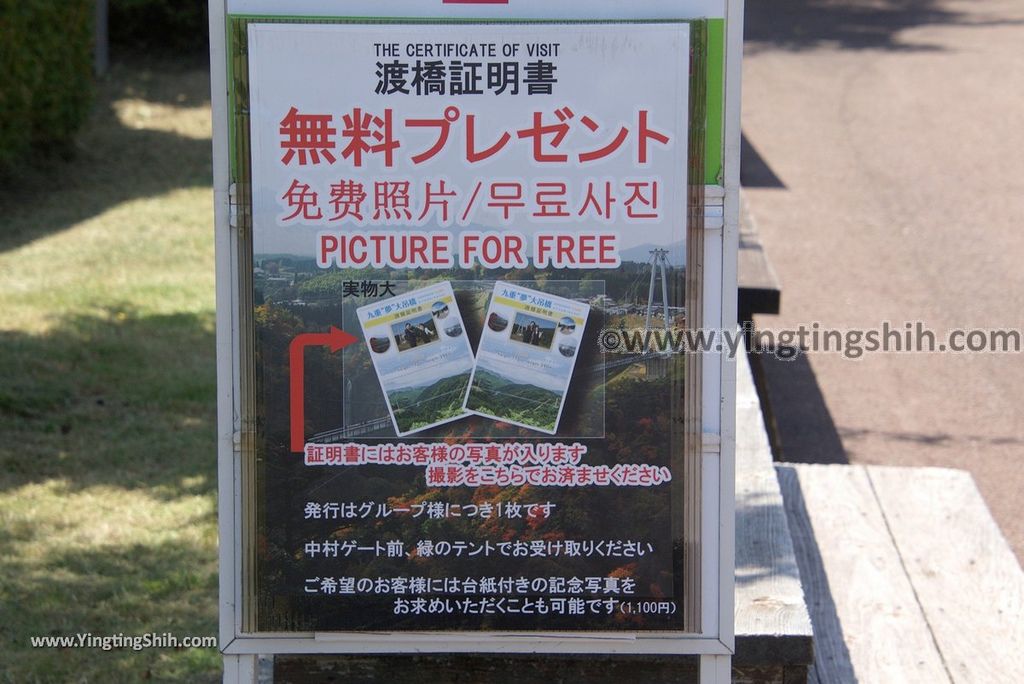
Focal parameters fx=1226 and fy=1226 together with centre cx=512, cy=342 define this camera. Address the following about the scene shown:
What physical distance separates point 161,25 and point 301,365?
588 inches

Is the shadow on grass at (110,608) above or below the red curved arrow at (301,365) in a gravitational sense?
below

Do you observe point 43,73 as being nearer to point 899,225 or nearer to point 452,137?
point 899,225

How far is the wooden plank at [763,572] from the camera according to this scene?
9.43ft

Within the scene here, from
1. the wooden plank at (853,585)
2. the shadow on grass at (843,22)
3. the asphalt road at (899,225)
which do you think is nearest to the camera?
the wooden plank at (853,585)

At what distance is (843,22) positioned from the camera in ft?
69.8

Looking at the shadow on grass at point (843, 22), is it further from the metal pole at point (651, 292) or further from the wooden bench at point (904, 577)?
the metal pole at point (651, 292)

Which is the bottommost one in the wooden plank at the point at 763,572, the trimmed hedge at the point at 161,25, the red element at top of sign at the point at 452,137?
the wooden plank at the point at 763,572

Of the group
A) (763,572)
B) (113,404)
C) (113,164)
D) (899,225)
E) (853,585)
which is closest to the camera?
(763,572)

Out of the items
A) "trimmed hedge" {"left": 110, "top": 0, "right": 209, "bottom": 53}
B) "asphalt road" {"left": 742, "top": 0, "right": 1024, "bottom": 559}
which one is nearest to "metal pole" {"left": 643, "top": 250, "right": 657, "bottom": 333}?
"asphalt road" {"left": 742, "top": 0, "right": 1024, "bottom": 559}

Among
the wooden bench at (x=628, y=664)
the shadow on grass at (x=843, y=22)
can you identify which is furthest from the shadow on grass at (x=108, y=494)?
the shadow on grass at (x=843, y=22)

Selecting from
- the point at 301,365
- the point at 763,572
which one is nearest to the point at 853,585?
the point at 763,572

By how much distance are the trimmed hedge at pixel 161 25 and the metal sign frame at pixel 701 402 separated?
14.1m

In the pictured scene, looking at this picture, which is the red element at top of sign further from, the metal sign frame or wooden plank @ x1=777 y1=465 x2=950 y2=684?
wooden plank @ x1=777 y1=465 x2=950 y2=684

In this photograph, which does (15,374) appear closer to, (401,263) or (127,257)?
(127,257)
